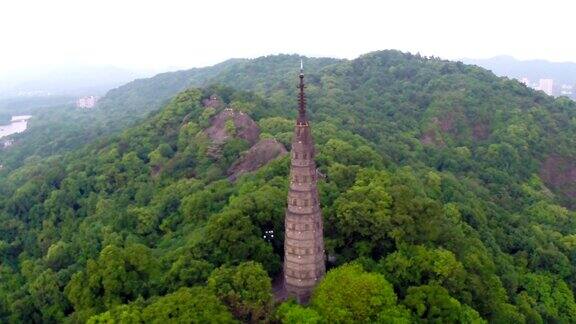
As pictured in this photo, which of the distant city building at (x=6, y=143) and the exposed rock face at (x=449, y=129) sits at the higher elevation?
the exposed rock face at (x=449, y=129)

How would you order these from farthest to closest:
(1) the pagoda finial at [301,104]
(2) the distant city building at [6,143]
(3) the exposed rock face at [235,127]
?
(2) the distant city building at [6,143]
(3) the exposed rock face at [235,127]
(1) the pagoda finial at [301,104]

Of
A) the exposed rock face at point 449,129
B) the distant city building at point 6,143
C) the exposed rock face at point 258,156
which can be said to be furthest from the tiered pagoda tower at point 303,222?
the distant city building at point 6,143

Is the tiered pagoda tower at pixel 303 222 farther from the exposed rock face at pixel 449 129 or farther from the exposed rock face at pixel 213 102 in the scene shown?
the exposed rock face at pixel 449 129

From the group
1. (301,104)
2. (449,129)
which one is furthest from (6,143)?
(301,104)

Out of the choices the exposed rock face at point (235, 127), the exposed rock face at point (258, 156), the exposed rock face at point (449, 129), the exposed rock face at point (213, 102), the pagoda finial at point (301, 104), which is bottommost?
the exposed rock face at point (449, 129)

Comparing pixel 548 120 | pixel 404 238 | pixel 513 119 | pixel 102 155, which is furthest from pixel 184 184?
pixel 548 120

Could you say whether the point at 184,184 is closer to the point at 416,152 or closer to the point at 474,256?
the point at 474,256

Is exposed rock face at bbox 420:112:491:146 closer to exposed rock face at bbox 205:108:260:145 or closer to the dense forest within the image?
the dense forest
